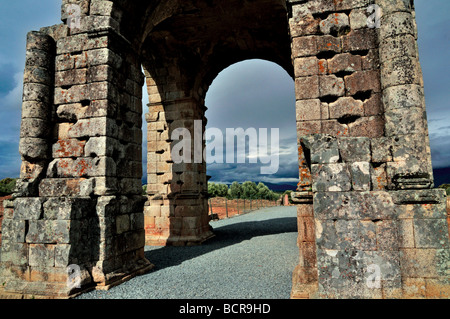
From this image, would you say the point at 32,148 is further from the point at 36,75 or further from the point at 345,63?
the point at 345,63

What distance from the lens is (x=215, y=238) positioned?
1005 centimetres

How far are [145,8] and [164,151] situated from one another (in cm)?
451

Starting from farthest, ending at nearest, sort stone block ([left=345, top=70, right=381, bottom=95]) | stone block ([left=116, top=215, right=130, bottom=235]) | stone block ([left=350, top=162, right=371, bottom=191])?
stone block ([left=116, top=215, right=130, bottom=235]) < stone block ([left=345, top=70, right=381, bottom=95]) < stone block ([left=350, top=162, right=371, bottom=191])

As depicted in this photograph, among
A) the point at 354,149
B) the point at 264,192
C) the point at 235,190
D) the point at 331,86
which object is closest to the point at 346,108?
the point at 331,86

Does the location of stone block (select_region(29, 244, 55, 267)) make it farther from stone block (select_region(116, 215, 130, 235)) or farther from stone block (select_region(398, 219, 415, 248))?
stone block (select_region(398, 219, 415, 248))

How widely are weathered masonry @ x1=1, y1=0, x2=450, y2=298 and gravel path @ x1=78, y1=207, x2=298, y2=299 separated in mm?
442

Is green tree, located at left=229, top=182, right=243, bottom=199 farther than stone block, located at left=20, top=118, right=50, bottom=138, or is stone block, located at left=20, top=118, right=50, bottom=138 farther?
green tree, located at left=229, top=182, right=243, bottom=199

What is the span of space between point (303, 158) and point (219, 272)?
3026mm

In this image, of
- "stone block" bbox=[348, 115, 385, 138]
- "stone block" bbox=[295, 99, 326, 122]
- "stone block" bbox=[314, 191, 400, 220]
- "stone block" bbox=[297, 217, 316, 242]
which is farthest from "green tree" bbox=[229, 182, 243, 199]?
"stone block" bbox=[314, 191, 400, 220]

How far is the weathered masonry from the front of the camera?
3.53 metres

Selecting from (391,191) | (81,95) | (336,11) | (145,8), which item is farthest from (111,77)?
(391,191)

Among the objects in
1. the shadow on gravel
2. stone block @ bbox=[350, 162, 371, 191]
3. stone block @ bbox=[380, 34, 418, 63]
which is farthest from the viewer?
the shadow on gravel

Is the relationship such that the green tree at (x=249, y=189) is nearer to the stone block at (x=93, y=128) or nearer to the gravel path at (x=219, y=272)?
the gravel path at (x=219, y=272)

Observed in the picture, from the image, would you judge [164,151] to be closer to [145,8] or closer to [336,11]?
[145,8]
